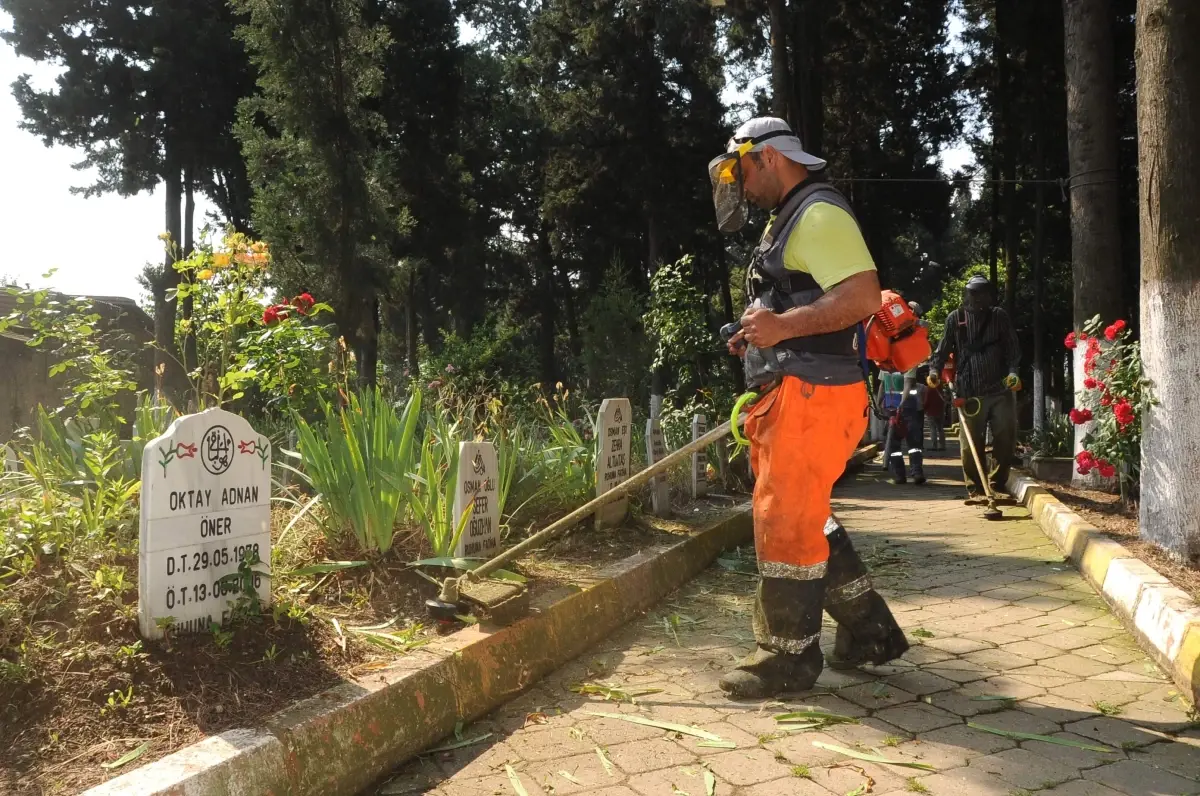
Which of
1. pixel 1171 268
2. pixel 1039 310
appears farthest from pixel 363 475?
pixel 1039 310

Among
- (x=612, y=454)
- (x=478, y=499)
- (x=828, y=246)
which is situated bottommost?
(x=478, y=499)

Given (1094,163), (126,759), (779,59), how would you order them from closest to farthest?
(126,759) < (1094,163) < (779,59)

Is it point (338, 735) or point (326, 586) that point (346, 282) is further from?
point (338, 735)

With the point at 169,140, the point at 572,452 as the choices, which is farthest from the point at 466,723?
the point at 169,140

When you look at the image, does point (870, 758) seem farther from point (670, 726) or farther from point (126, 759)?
point (126, 759)

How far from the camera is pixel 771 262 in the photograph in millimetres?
3920

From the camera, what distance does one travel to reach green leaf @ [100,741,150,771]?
2562 mm

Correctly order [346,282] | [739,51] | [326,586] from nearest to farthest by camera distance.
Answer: [326,586] < [346,282] < [739,51]

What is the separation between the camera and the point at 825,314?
11.9 feet

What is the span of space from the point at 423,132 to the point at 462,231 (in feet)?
10.5

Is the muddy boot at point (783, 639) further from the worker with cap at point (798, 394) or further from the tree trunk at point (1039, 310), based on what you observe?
the tree trunk at point (1039, 310)

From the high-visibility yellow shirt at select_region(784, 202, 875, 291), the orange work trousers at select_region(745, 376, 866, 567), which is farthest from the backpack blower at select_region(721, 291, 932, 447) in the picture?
the high-visibility yellow shirt at select_region(784, 202, 875, 291)

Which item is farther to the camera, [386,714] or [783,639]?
[783,639]

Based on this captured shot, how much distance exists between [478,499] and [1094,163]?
339 inches
